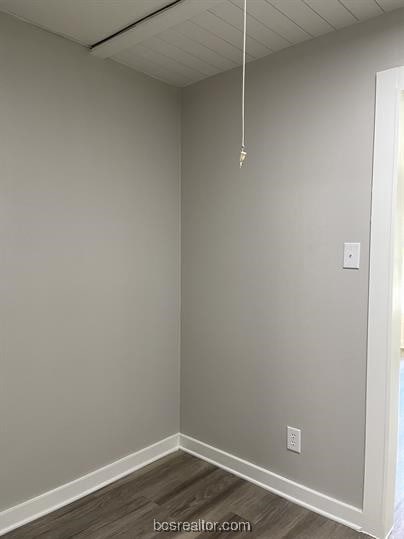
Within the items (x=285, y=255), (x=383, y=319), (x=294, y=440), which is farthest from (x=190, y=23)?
(x=294, y=440)

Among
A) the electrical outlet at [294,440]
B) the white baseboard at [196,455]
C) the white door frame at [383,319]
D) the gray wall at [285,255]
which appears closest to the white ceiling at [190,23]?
the gray wall at [285,255]

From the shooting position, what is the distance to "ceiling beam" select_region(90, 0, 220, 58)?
1727mm

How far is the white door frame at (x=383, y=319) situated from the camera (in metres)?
1.80

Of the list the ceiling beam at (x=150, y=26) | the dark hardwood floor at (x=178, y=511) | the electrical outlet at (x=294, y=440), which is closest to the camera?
the ceiling beam at (x=150, y=26)

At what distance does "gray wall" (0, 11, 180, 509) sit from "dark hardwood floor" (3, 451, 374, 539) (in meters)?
0.17

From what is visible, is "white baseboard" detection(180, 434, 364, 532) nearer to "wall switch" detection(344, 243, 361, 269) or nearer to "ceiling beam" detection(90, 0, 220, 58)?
"wall switch" detection(344, 243, 361, 269)

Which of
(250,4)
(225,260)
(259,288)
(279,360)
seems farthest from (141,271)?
(250,4)

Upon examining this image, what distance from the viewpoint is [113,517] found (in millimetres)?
2023

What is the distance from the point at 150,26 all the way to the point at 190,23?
0.59ft

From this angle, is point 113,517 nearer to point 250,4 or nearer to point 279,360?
point 279,360

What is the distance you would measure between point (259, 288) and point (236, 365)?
1.58ft

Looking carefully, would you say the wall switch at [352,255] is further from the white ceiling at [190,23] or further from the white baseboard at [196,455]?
the white baseboard at [196,455]

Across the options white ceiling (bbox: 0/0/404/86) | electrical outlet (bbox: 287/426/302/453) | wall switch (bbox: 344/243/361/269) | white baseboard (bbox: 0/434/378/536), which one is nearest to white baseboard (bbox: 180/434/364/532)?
white baseboard (bbox: 0/434/378/536)

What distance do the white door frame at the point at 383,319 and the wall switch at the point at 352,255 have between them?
7 cm
